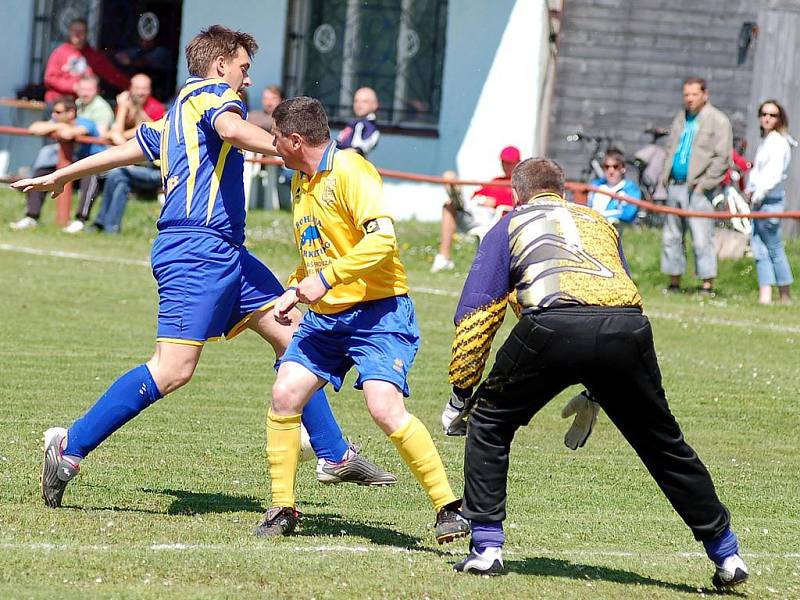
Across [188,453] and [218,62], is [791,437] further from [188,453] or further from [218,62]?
[218,62]

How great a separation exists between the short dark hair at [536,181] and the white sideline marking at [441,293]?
8.47 metres

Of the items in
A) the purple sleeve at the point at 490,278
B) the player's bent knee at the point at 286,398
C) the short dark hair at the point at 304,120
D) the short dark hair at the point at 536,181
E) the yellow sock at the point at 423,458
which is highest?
the short dark hair at the point at 304,120

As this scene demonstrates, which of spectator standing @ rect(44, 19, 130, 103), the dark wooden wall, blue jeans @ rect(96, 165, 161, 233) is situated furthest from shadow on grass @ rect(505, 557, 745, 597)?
spectator standing @ rect(44, 19, 130, 103)

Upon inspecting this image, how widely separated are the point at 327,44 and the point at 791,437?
43.4ft

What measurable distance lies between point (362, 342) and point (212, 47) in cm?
150

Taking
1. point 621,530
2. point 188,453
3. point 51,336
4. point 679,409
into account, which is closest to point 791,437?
point 679,409

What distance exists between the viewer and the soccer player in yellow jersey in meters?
6.04

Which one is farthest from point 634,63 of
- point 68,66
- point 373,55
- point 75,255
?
point 75,255

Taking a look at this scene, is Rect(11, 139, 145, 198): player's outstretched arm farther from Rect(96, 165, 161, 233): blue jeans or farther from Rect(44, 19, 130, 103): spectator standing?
Rect(44, 19, 130, 103): spectator standing

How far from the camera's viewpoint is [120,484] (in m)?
7.15

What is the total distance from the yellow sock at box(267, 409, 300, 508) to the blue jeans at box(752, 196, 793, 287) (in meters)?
10.2

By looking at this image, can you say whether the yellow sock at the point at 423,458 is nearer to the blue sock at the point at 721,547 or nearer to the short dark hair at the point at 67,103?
the blue sock at the point at 721,547

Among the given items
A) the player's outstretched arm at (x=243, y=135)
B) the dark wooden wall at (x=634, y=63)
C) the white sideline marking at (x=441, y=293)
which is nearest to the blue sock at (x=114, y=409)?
the player's outstretched arm at (x=243, y=135)

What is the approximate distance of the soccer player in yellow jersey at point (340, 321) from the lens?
19.8ft
